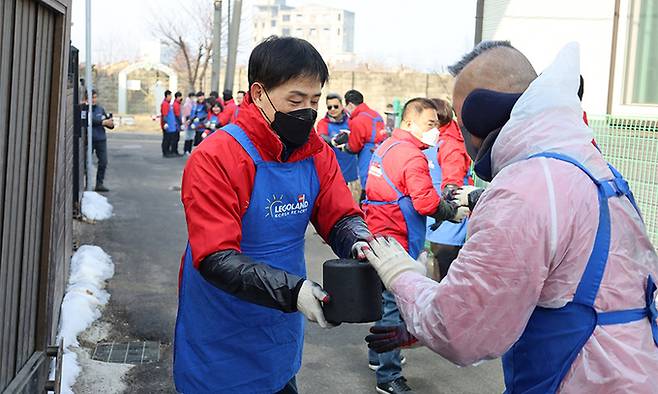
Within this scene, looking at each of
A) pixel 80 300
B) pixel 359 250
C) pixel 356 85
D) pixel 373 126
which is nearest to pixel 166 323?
pixel 80 300

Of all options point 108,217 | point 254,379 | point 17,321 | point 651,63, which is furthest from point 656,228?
point 108,217

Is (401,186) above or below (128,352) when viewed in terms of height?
above

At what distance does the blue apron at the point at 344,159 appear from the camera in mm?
11641

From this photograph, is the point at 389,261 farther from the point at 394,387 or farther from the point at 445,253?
the point at 445,253

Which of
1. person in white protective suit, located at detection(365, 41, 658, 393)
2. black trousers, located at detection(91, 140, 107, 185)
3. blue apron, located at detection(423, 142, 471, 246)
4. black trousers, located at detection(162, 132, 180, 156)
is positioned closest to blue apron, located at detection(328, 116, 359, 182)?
black trousers, located at detection(91, 140, 107, 185)

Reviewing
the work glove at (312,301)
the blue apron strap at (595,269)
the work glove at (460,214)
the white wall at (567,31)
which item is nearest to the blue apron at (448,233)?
the work glove at (460,214)

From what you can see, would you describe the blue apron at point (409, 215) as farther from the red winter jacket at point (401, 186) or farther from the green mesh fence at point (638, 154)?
the green mesh fence at point (638, 154)

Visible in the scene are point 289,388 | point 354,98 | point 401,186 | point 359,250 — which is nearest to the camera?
point 359,250

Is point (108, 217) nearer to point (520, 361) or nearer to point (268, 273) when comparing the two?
point (268, 273)

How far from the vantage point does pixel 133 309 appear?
7.18m

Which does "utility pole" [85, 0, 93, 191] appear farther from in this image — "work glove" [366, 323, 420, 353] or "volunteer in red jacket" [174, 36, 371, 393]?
"work glove" [366, 323, 420, 353]

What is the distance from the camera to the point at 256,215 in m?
3.00

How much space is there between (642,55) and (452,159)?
2.35m

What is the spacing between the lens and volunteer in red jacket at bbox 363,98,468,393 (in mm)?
5484
